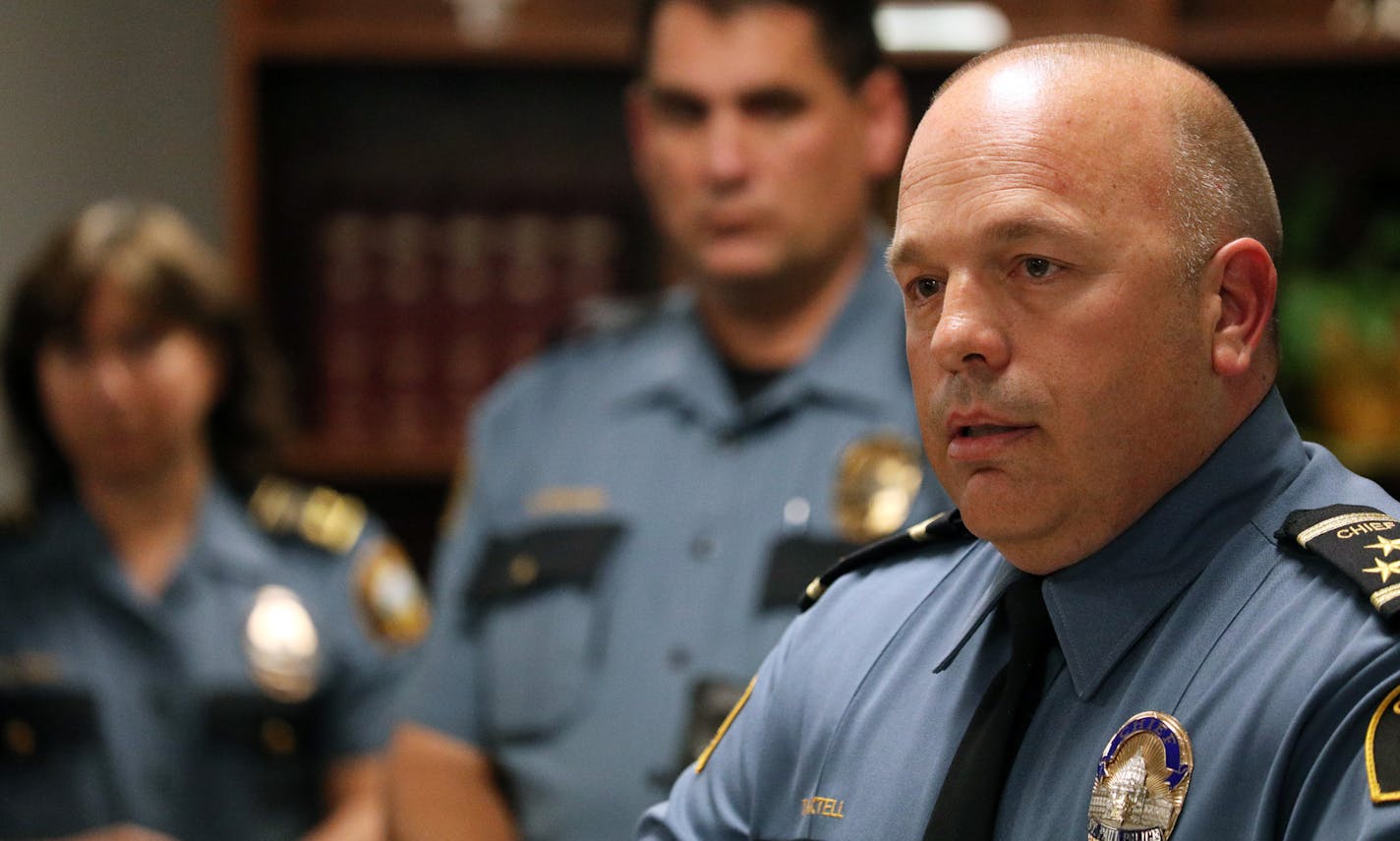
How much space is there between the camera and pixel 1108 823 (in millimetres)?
837

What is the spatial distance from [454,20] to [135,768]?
1310 millimetres

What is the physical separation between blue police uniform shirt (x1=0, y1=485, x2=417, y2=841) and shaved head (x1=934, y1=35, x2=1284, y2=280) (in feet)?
5.53

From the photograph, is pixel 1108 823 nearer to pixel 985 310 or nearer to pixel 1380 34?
pixel 985 310

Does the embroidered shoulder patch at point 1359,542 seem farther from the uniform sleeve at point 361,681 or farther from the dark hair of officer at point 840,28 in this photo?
the uniform sleeve at point 361,681

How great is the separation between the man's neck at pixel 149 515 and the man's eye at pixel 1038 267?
175 centimetres

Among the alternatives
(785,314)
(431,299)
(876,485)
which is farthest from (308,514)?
(876,485)

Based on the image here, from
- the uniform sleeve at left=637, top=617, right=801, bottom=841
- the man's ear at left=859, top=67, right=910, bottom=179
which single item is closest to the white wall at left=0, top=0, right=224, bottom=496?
the man's ear at left=859, top=67, right=910, bottom=179

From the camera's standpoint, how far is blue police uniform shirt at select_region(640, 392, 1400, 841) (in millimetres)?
790

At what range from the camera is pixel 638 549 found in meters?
1.91

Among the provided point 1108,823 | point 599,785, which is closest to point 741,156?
point 599,785

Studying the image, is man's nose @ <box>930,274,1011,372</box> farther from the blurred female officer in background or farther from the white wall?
the white wall

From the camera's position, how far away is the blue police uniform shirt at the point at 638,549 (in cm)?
179

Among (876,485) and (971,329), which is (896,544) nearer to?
(971,329)

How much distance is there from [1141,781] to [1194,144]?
0.35 metres
